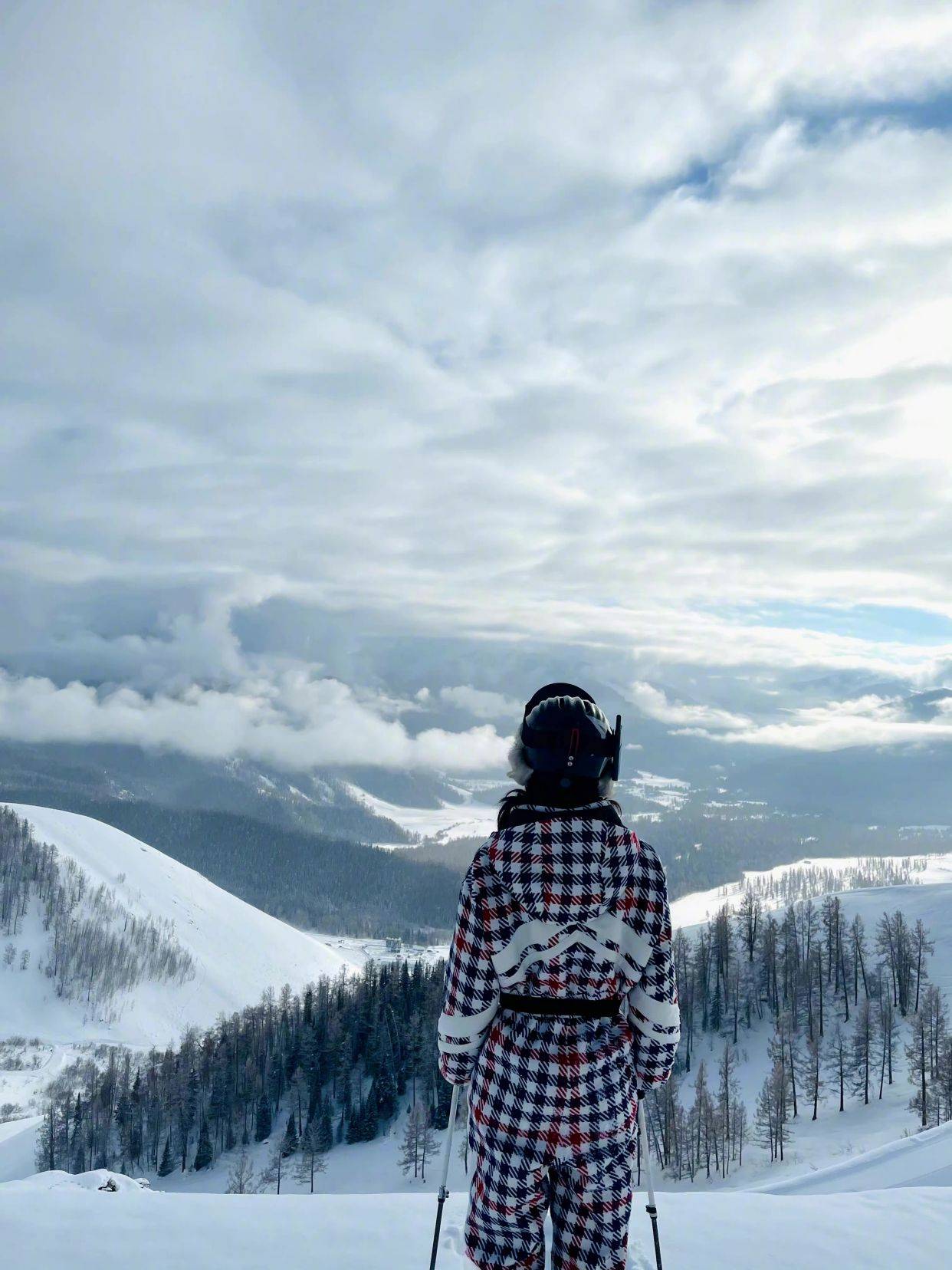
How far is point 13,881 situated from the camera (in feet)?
592

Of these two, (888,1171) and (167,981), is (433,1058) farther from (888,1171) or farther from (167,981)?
(167,981)

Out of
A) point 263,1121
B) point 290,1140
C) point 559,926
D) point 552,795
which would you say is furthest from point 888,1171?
point 263,1121

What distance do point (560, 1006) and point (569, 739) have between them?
66.5 inches

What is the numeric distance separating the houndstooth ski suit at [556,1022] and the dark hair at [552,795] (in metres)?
0.06

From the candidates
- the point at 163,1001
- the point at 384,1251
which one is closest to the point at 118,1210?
the point at 384,1251

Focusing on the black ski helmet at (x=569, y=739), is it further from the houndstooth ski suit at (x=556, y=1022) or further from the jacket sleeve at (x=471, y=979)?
the jacket sleeve at (x=471, y=979)

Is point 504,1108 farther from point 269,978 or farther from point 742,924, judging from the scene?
point 269,978

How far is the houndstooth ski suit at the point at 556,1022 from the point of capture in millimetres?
4848

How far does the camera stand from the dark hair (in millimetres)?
5039

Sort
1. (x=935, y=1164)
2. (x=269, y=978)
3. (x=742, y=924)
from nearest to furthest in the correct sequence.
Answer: (x=935, y=1164) → (x=742, y=924) → (x=269, y=978)

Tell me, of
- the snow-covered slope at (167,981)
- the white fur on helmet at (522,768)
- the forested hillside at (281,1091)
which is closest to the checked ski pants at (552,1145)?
the white fur on helmet at (522,768)

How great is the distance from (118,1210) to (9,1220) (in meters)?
1.04

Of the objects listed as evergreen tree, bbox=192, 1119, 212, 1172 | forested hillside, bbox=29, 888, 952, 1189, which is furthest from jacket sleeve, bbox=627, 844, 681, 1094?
evergreen tree, bbox=192, 1119, 212, 1172

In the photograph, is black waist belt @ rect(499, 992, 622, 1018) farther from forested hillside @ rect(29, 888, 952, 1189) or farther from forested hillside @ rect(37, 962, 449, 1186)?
forested hillside @ rect(37, 962, 449, 1186)
